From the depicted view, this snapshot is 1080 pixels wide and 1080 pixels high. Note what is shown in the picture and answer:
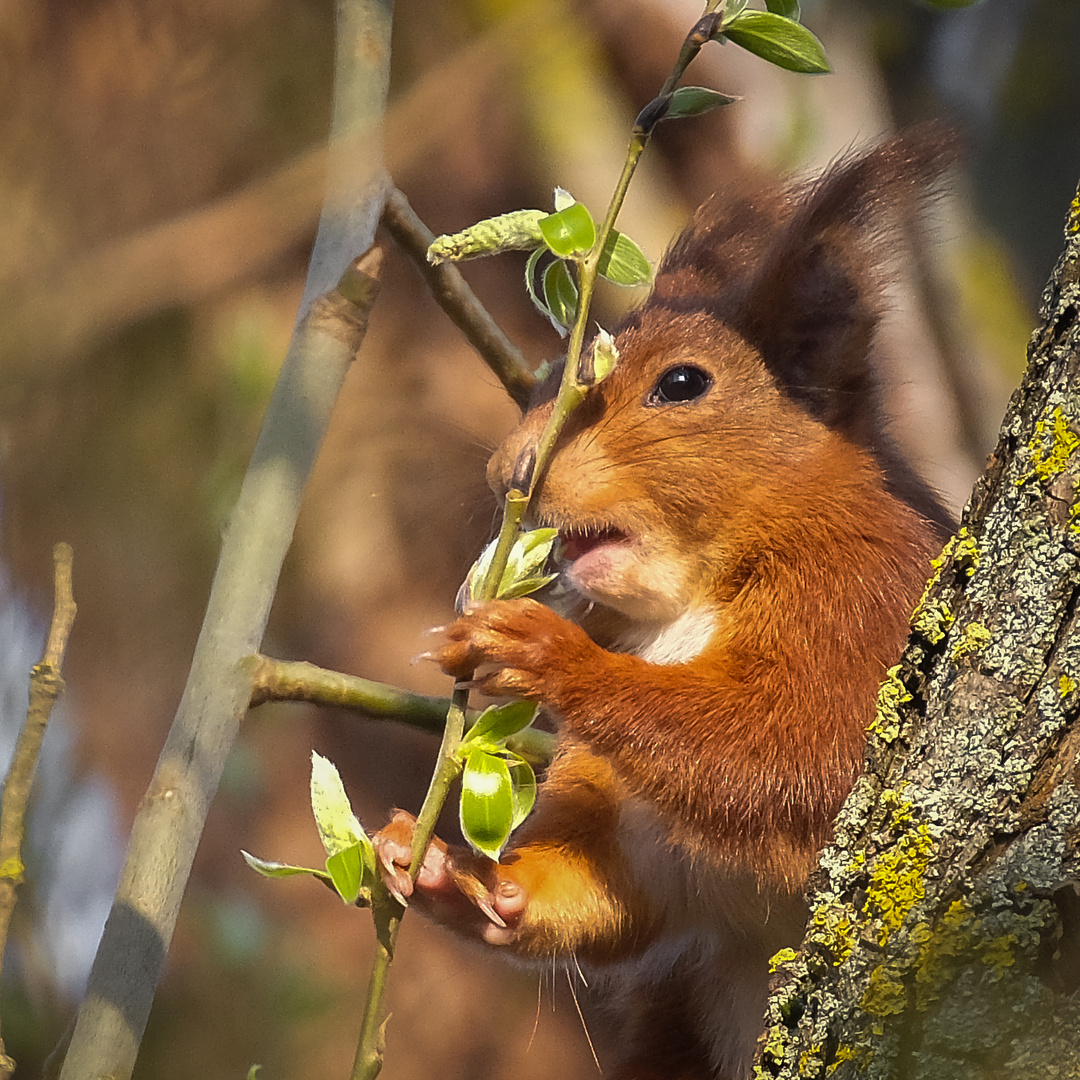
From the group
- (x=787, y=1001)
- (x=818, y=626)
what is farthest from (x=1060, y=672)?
(x=818, y=626)

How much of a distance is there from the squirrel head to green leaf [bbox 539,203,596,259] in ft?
0.76

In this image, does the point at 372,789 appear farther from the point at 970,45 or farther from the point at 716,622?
the point at 970,45

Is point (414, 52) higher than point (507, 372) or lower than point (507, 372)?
higher

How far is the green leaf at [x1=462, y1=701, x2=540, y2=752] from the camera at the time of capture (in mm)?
659

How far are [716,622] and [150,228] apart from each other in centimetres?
90

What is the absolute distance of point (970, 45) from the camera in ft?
4.55

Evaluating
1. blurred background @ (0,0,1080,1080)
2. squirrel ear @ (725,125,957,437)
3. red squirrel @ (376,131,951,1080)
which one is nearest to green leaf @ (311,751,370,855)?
red squirrel @ (376,131,951,1080)

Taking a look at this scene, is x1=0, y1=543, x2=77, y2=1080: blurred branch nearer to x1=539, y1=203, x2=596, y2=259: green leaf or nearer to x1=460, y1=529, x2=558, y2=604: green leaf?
x1=460, y1=529, x2=558, y2=604: green leaf

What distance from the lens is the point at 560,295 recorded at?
786mm

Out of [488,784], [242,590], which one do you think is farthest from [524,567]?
[242,590]

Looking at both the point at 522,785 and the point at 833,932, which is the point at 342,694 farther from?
the point at 833,932

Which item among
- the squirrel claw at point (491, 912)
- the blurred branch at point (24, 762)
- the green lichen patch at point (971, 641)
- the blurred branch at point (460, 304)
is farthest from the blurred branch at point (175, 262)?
the green lichen patch at point (971, 641)

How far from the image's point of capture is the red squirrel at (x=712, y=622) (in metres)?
0.81

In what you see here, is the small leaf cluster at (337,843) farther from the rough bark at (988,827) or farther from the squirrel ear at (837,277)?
the squirrel ear at (837,277)
